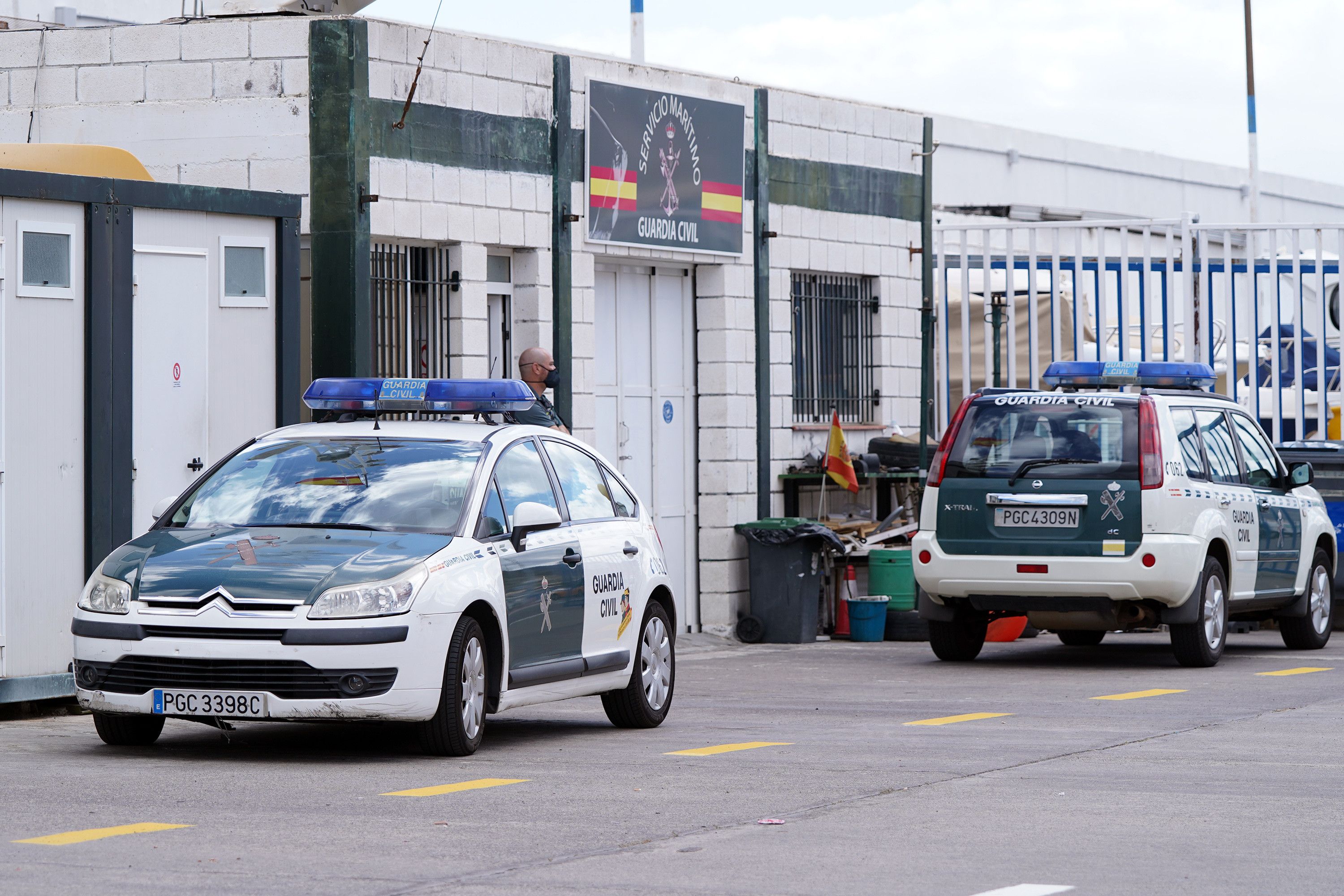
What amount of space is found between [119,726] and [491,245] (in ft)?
23.9

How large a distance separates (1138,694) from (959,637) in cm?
258

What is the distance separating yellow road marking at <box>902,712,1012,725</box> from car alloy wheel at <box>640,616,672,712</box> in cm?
127

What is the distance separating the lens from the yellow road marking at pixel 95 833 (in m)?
7.17

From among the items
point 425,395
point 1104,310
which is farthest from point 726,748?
point 1104,310

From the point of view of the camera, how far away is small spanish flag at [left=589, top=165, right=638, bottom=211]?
17.2m

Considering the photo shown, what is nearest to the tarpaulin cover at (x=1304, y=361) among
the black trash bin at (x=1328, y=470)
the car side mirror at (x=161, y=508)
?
the black trash bin at (x=1328, y=470)

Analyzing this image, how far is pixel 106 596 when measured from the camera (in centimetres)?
948

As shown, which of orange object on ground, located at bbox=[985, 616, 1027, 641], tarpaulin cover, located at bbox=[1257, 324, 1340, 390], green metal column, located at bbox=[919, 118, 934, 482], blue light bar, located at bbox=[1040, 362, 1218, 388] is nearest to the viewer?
blue light bar, located at bbox=[1040, 362, 1218, 388]

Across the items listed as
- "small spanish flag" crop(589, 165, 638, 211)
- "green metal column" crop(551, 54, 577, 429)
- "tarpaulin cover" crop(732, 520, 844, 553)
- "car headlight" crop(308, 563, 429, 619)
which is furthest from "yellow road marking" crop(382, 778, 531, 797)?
"tarpaulin cover" crop(732, 520, 844, 553)

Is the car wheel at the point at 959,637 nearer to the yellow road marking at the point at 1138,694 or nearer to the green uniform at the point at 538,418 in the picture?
the yellow road marking at the point at 1138,694

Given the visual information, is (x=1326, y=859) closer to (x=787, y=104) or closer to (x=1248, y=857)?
(x=1248, y=857)

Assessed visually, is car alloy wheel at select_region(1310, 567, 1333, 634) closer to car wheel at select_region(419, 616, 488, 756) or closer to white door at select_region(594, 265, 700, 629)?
white door at select_region(594, 265, 700, 629)

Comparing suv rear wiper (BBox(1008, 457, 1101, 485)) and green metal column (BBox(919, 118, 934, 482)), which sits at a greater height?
green metal column (BBox(919, 118, 934, 482))

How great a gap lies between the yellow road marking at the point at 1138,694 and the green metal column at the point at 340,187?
531 cm
